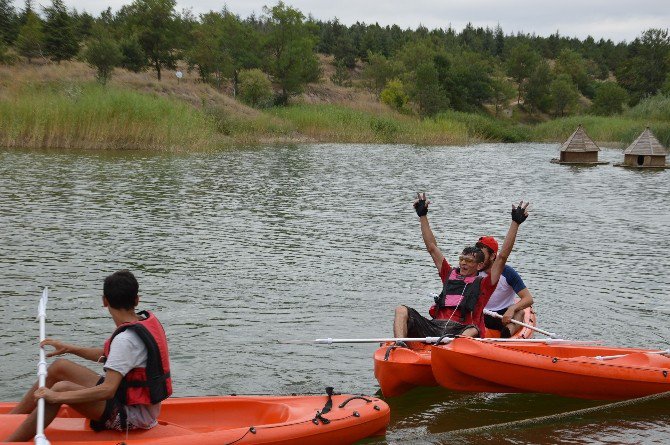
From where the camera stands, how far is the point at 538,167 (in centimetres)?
3528

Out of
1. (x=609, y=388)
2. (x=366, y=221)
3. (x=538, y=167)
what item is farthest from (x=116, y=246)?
(x=538, y=167)

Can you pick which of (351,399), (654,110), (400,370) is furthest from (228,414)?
(654,110)

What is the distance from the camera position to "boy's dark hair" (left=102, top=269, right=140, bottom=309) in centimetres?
529

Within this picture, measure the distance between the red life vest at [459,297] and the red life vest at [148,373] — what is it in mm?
3476

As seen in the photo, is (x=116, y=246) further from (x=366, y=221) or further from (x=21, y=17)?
(x=21, y=17)

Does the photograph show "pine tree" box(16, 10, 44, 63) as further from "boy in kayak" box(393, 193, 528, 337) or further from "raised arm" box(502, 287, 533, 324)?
"boy in kayak" box(393, 193, 528, 337)

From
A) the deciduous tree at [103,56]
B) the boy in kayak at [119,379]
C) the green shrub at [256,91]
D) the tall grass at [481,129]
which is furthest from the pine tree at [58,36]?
the boy in kayak at [119,379]

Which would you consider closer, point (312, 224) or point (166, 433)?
point (166, 433)

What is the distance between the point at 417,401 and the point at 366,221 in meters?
10.6

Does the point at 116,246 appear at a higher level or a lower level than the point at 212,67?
lower

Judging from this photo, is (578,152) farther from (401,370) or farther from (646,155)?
(401,370)

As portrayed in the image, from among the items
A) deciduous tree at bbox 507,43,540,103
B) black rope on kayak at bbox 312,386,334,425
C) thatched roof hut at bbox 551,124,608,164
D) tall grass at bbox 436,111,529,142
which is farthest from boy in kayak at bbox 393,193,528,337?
deciduous tree at bbox 507,43,540,103

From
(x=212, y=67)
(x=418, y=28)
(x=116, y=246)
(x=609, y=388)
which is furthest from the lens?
(x=418, y=28)

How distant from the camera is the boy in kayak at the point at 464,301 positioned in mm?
8102
